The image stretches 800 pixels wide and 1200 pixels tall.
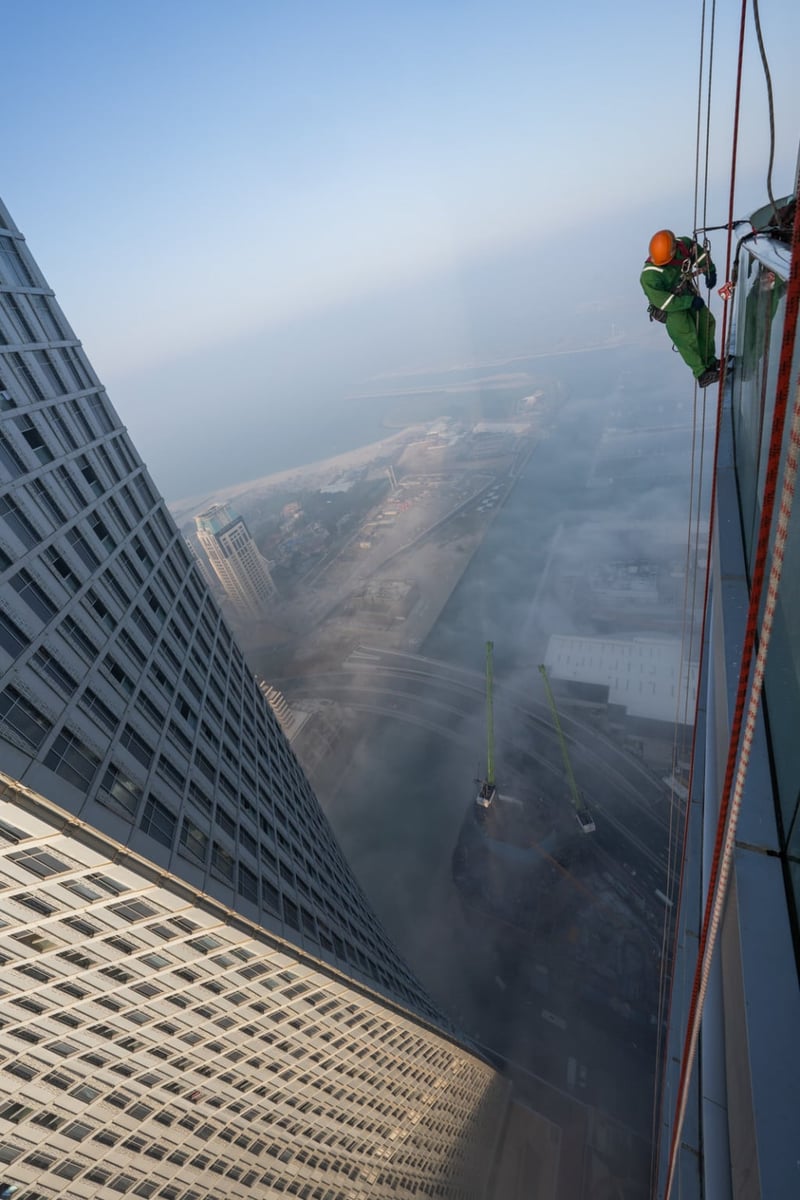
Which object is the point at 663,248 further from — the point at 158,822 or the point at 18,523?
the point at 158,822

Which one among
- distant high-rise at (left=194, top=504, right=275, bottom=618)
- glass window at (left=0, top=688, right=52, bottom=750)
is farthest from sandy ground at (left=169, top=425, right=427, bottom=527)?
glass window at (left=0, top=688, right=52, bottom=750)

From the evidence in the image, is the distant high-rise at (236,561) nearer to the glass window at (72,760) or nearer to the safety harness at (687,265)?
the glass window at (72,760)

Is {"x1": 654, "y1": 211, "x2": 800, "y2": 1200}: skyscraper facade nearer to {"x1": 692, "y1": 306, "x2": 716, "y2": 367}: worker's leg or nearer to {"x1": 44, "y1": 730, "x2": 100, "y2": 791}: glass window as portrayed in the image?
{"x1": 692, "y1": 306, "x2": 716, "y2": 367}: worker's leg

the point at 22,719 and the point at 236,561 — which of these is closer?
the point at 22,719

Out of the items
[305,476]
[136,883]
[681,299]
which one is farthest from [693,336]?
[305,476]

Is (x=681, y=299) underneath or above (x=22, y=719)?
above

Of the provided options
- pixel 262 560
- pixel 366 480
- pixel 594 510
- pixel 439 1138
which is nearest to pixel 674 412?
pixel 594 510

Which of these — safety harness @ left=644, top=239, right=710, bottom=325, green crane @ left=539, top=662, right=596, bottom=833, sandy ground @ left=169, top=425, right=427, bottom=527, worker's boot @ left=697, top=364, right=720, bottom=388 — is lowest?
green crane @ left=539, top=662, right=596, bottom=833
